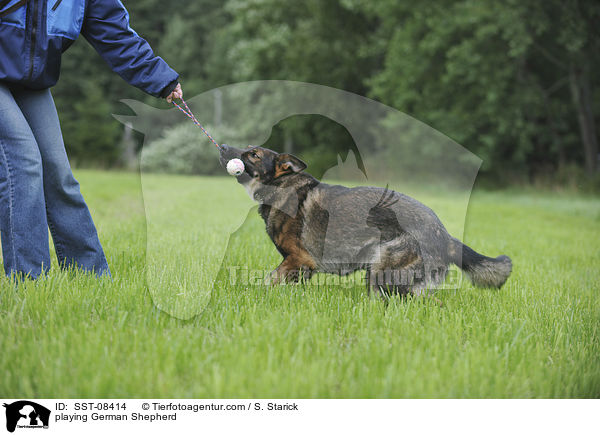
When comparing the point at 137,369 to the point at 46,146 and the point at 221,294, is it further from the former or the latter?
the point at 46,146

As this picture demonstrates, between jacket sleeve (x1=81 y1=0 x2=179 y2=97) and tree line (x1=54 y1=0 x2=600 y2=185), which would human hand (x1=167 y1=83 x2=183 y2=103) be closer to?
jacket sleeve (x1=81 y1=0 x2=179 y2=97)

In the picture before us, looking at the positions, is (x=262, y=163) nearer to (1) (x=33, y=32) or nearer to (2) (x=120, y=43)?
(2) (x=120, y=43)

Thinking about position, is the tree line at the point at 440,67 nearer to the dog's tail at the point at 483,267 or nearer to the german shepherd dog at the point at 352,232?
the dog's tail at the point at 483,267

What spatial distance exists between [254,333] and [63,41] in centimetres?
223

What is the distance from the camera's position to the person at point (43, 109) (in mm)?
2799

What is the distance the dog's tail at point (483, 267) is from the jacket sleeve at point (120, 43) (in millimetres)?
2307

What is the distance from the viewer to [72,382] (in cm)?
192

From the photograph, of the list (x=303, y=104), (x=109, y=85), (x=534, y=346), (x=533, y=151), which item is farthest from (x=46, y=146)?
(x=109, y=85)

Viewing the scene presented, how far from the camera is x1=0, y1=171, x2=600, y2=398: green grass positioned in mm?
1979

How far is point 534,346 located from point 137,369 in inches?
83.3

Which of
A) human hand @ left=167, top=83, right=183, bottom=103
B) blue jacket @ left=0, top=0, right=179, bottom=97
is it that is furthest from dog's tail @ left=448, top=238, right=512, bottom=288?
blue jacket @ left=0, top=0, right=179, bottom=97
